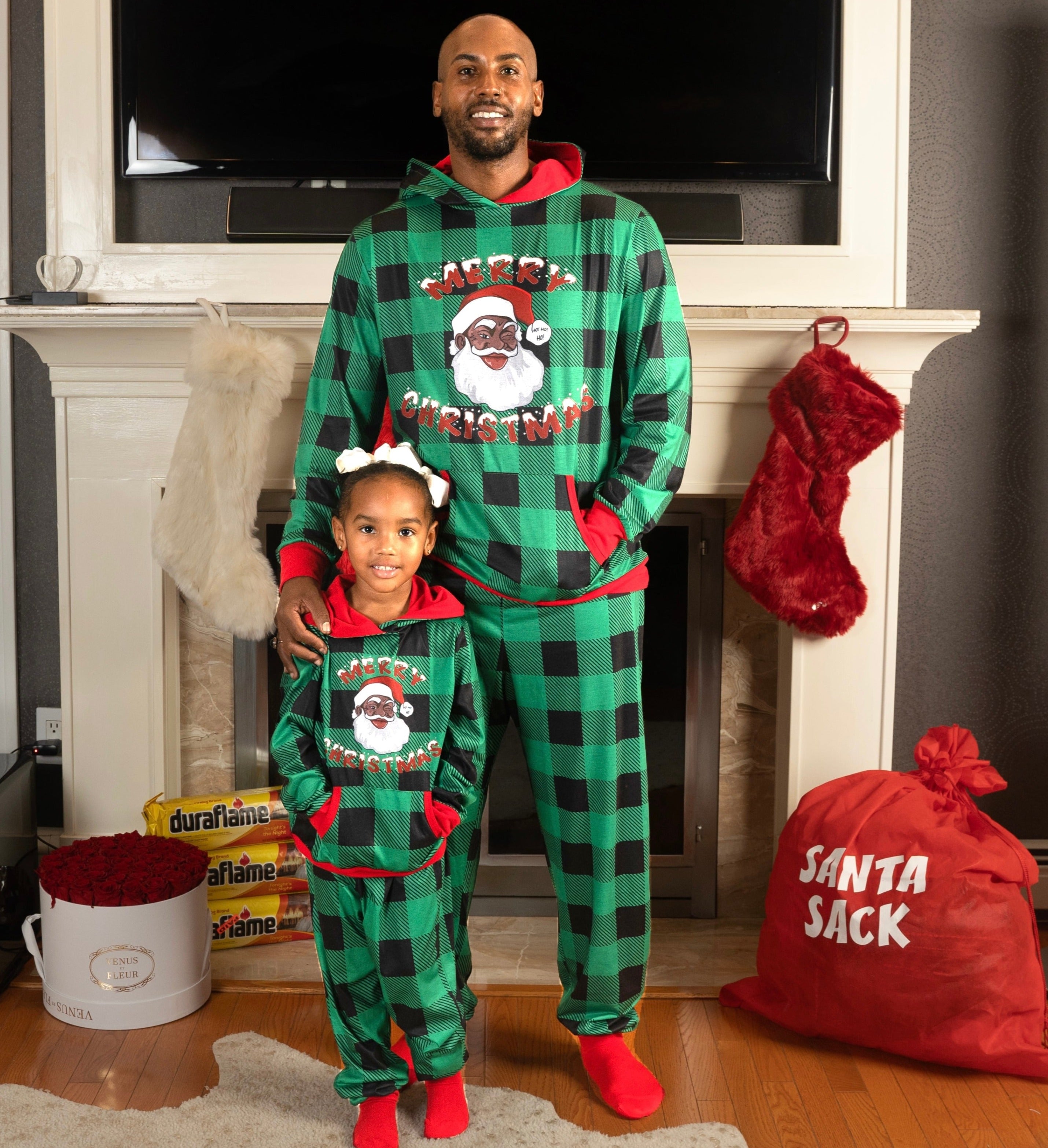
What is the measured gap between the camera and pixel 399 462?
145 cm

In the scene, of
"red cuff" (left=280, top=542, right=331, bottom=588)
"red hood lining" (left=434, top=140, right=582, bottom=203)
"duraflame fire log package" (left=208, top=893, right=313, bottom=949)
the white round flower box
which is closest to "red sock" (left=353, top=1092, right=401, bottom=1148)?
the white round flower box

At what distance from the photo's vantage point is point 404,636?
1.45 metres

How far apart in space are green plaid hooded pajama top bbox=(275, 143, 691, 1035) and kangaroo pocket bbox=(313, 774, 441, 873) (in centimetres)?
16

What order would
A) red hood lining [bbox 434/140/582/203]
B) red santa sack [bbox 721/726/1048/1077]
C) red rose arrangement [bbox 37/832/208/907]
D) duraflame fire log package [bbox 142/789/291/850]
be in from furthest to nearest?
duraflame fire log package [bbox 142/789/291/850]
red rose arrangement [bbox 37/832/208/907]
red santa sack [bbox 721/726/1048/1077]
red hood lining [bbox 434/140/582/203]

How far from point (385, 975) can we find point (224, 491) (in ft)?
2.86

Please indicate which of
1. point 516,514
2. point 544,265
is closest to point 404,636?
point 516,514

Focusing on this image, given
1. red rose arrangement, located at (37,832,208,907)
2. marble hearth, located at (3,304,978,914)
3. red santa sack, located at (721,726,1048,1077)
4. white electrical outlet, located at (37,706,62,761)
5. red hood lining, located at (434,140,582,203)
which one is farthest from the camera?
white electrical outlet, located at (37,706,62,761)

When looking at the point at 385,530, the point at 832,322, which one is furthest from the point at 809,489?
the point at 385,530

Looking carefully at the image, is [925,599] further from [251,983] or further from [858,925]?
[251,983]

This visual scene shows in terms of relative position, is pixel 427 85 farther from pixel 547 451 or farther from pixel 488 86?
pixel 547 451

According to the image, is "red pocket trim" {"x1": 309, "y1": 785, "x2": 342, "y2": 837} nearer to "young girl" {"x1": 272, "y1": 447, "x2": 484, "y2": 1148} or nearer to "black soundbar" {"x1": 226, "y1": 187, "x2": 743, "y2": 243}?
"young girl" {"x1": 272, "y1": 447, "x2": 484, "y2": 1148}

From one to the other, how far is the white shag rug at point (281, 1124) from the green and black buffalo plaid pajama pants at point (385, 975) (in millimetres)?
89

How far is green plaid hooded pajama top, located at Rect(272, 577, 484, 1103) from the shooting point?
1.43m

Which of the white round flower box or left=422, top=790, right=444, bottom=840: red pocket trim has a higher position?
left=422, top=790, right=444, bottom=840: red pocket trim
